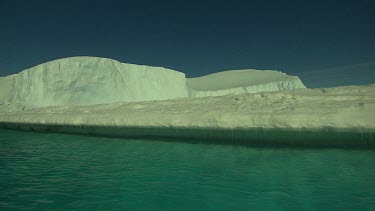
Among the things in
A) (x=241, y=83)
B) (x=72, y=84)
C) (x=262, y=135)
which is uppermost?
(x=241, y=83)

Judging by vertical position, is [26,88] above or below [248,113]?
above

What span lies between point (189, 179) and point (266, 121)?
382 centimetres

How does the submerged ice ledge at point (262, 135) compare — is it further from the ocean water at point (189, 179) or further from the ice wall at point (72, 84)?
the ice wall at point (72, 84)

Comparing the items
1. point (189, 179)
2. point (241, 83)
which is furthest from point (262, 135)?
point (241, 83)

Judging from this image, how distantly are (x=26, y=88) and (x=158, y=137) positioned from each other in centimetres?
3295

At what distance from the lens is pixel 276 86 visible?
192 ft

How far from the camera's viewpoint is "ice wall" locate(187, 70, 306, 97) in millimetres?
56906

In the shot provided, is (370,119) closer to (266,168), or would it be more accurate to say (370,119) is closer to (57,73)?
(266,168)

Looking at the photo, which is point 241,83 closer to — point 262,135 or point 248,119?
point 248,119

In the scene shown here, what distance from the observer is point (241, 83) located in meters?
64.0

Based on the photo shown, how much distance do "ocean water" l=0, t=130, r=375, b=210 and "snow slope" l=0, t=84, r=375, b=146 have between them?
522 mm

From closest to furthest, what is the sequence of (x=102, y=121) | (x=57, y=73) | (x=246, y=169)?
1. (x=246, y=169)
2. (x=102, y=121)
3. (x=57, y=73)

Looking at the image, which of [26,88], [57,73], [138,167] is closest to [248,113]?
[138,167]

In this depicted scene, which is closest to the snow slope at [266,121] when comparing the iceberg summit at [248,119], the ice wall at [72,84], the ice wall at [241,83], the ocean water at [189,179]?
the iceberg summit at [248,119]
